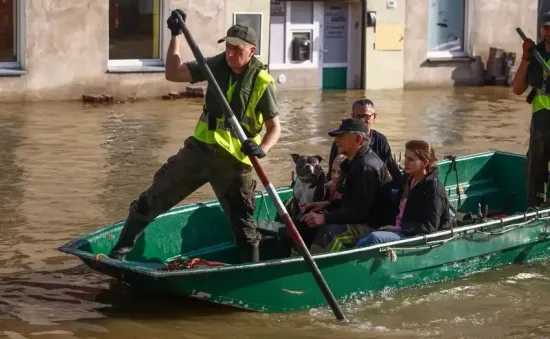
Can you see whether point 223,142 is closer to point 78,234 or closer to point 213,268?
point 213,268

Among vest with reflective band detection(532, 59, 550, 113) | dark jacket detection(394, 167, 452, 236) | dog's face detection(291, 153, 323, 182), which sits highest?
vest with reflective band detection(532, 59, 550, 113)

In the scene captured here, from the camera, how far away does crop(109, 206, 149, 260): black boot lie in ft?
27.3

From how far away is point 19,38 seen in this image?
62.2 ft

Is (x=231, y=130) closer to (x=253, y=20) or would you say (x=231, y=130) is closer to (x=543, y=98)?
(x=543, y=98)

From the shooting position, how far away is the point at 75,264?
9.51 metres

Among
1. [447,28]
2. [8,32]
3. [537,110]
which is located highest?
[447,28]

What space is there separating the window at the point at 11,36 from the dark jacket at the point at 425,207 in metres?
11.6

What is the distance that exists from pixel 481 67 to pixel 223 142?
17.3 metres

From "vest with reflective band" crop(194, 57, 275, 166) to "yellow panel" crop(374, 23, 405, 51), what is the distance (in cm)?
→ 1489

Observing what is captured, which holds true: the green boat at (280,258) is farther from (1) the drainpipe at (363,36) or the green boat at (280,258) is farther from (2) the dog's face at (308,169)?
(1) the drainpipe at (363,36)

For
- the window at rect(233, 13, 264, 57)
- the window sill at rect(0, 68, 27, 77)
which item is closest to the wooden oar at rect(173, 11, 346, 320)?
the window sill at rect(0, 68, 27, 77)

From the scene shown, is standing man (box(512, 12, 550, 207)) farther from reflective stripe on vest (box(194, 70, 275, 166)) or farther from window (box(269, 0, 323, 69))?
window (box(269, 0, 323, 69))

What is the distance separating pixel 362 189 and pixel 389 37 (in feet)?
48.5

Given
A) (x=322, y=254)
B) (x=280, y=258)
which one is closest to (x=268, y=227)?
A: (x=280, y=258)
